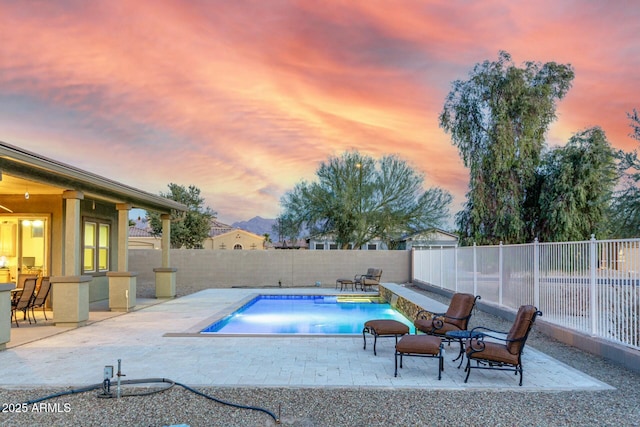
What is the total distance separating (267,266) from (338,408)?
16.1 metres

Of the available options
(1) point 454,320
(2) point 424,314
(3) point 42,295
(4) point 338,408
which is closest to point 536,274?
(2) point 424,314

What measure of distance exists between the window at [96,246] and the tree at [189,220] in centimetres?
2147

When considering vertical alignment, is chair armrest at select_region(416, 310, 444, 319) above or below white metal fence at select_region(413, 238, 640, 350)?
below

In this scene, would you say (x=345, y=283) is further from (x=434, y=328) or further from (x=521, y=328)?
(x=521, y=328)

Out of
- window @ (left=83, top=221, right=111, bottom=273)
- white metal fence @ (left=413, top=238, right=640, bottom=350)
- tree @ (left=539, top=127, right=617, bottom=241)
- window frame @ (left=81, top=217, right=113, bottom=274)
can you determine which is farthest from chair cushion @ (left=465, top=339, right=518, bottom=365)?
tree @ (left=539, top=127, right=617, bottom=241)

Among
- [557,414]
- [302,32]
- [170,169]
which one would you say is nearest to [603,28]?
[302,32]

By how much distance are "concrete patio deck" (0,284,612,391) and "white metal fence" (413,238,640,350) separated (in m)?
1.03

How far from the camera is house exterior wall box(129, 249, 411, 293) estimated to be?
20219 mm

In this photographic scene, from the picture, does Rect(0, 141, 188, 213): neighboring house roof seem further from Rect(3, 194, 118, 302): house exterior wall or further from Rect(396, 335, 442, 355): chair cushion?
Rect(396, 335, 442, 355): chair cushion

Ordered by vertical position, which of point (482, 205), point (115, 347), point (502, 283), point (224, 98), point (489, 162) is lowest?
point (115, 347)

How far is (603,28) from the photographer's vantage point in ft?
43.2

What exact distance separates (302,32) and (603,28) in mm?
8643

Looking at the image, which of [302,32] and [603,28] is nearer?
[603,28]

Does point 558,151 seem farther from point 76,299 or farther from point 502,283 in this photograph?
point 76,299
